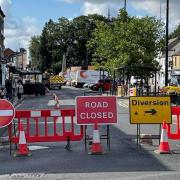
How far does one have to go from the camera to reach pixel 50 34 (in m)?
142

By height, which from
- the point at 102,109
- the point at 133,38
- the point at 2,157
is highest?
the point at 133,38

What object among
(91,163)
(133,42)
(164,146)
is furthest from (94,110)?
(133,42)

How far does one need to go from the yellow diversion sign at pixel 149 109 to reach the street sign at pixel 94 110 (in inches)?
23.5

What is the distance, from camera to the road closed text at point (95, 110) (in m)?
14.2

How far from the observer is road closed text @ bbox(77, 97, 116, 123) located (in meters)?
14.2

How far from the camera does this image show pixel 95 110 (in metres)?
14.3

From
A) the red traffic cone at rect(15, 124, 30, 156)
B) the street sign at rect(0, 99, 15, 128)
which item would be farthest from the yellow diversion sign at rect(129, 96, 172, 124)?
the street sign at rect(0, 99, 15, 128)

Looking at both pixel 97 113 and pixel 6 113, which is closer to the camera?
pixel 6 113

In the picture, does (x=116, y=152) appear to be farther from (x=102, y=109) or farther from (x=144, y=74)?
(x=144, y=74)

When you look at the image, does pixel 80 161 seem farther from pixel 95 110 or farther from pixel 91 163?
pixel 95 110

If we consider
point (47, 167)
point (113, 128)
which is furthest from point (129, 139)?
point (47, 167)

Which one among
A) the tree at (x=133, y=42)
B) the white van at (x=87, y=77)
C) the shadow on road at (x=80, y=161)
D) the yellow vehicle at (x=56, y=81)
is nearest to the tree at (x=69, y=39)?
the white van at (x=87, y=77)

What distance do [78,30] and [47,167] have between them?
127221 millimetres

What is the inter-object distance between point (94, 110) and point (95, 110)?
0.09 feet
